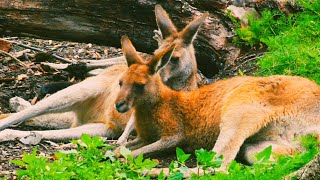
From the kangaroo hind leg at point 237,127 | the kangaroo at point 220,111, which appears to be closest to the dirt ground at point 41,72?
the kangaroo at point 220,111

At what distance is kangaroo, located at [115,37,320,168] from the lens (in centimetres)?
732

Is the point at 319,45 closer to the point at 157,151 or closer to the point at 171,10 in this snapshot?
the point at 171,10

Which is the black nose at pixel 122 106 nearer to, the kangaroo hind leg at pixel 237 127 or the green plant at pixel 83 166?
the green plant at pixel 83 166

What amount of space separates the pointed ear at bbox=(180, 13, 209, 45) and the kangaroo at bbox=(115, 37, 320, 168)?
4.18 feet

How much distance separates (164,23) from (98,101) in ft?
4.18

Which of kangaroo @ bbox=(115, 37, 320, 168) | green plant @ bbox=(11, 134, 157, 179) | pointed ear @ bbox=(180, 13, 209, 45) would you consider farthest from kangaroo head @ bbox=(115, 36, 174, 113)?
pointed ear @ bbox=(180, 13, 209, 45)

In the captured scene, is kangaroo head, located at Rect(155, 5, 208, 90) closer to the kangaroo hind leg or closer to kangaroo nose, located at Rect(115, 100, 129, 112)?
kangaroo nose, located at Rect(115, 100, 129, 112)

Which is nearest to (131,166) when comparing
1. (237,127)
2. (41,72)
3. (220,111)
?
(237,127)

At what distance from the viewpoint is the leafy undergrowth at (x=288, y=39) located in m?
9.39

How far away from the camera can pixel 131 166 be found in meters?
6.58

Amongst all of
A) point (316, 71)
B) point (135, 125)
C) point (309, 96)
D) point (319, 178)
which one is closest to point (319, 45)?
point (316, 71)

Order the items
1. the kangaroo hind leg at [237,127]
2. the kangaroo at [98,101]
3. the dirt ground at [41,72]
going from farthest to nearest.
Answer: the dirt ground at [41,72]
the kangaroo at [98,101]
the kangaroo hind leg at [237,127]

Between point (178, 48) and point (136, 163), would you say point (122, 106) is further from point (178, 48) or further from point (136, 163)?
point (178, 48)

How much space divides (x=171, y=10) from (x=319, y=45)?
1.93m
